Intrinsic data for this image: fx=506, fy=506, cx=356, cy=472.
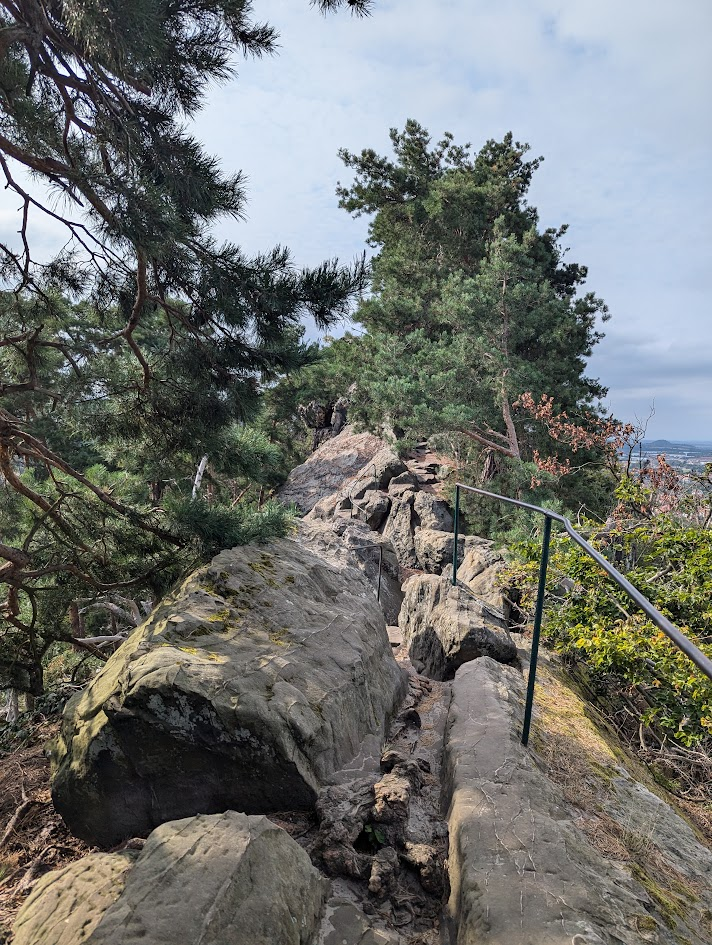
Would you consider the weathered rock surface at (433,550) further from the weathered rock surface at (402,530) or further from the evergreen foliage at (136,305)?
the evergreen foliage at (136,305)

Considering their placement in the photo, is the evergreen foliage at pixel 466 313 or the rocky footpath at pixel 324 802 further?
the evergreen foliage at pixel 466 313

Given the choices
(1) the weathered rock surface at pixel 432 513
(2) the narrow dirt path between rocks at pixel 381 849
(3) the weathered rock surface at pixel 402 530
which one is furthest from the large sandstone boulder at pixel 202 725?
(1) the weathered rock surface at pixel 432 513

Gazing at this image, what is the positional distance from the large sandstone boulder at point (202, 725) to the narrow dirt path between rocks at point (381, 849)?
0.17 m

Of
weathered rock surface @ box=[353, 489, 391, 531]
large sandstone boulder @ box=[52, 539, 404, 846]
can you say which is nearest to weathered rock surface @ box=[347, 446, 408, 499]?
weathered rock surface @ box=[353, 489, 391, 531]

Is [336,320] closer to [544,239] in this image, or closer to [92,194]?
[92,194]

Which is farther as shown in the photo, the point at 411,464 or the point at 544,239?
the point at 544,239

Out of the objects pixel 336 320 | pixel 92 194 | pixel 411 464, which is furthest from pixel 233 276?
pixel 411 464

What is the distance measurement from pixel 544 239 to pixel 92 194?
57.9 feet

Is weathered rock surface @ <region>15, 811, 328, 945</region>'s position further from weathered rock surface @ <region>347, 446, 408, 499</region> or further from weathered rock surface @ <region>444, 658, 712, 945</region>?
weathered rock surface @ <region>347, 446, 408, 499</region>

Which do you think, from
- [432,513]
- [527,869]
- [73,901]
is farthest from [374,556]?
[73,901]

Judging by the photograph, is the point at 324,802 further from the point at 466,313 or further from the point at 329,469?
the point at 329,469

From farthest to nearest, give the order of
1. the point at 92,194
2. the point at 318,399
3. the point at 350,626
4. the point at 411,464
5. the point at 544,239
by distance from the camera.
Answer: the point at 318,399 < the point at 544,239 < the point at 411,464 < the point at 350,626 < the point at 92,194

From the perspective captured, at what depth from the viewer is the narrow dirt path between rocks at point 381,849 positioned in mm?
2041

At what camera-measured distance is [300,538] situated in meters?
5.93
